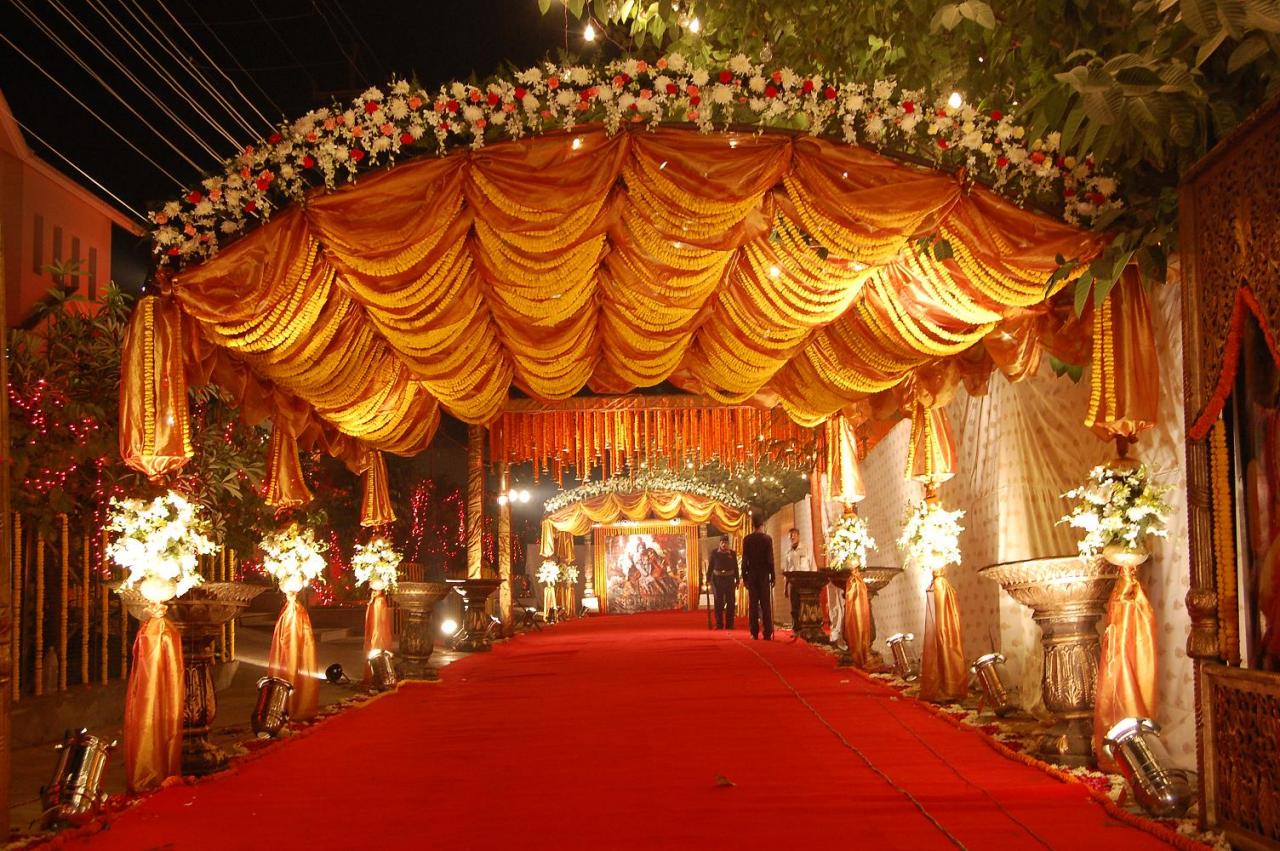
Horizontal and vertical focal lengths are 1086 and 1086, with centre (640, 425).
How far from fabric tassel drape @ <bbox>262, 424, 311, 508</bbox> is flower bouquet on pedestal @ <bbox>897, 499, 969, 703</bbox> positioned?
4594 mm

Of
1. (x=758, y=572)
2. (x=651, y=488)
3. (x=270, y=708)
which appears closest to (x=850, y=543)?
(x=758, y=572)

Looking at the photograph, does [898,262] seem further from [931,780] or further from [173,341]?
[173,341]

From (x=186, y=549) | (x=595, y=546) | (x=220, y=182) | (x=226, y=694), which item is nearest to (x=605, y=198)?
(x=220, y=182)

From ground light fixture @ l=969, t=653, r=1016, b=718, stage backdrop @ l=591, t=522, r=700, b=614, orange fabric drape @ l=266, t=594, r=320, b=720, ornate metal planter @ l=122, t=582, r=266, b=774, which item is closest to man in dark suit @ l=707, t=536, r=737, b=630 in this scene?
stage backdrop @ l=591, t=522, r=700, b=614

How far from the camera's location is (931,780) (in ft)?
16.0

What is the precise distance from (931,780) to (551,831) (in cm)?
182

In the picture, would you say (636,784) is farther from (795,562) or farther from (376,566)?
→ (795,562)

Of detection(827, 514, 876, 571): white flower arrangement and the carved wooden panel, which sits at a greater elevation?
detection(827, 514, 876, 571): white flower arrangement

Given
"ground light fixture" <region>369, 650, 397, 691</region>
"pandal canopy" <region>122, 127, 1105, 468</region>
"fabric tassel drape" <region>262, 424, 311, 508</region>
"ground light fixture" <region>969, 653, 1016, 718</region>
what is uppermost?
"pandal canopy" <region>122, 127, 1105, 468</region>

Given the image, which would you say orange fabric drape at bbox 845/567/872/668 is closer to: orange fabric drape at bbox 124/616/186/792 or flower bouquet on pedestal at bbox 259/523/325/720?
flower bouquet on pedestal at bbox 259/523/325/720

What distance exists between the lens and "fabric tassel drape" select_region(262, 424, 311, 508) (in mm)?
8203

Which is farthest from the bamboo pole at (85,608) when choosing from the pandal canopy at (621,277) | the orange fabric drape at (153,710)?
the orange fabric drape at (153,710)

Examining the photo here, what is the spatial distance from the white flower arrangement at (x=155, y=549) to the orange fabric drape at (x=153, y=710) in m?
0.18

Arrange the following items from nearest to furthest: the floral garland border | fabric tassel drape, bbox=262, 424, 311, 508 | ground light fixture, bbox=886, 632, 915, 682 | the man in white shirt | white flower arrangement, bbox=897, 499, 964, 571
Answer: the floral garland border, white flower arrangement, bbox=897, 499, 964, 571, fabric tassel drape, bbox=262, 424, 311, 508, ground light fixture, bbox=886, 632, 915, 682, the man in white shirt
